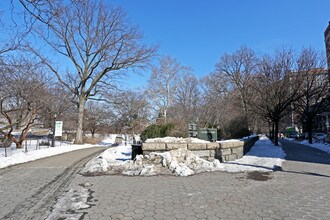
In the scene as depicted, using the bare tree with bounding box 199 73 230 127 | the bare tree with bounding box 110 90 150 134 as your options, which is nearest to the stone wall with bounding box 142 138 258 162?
the bare tree with bounding box 199 73 230 127

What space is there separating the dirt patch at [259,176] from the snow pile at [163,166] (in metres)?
1.20

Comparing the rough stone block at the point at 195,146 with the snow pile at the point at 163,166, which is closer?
the snow pile at the point at 163,166

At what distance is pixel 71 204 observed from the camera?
476 cm

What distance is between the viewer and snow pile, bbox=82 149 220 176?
307 inches

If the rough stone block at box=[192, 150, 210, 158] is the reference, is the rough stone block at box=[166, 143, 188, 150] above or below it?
above

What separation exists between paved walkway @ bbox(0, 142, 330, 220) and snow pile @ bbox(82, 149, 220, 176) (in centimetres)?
52

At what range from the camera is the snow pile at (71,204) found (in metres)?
4.14

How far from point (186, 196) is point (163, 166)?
3.00m

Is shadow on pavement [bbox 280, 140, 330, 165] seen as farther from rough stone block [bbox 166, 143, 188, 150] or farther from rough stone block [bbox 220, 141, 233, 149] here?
rough stone block [bbox 166, 143, 188, 150]

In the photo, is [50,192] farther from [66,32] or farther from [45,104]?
[66,32]

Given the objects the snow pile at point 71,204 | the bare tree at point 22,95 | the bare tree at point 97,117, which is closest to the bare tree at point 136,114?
the bare tree at point 97,117

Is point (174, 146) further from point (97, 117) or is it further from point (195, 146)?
point (97, 117)

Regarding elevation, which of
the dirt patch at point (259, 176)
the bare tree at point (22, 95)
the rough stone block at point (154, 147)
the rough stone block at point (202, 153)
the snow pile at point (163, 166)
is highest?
the bare tree at point (22, 95)

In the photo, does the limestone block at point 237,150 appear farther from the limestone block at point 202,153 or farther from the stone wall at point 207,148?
the limestone block at point 202,153
